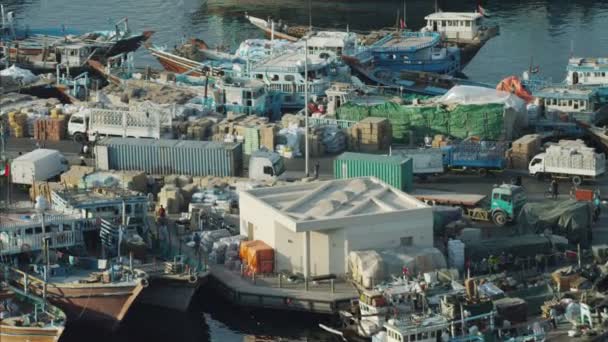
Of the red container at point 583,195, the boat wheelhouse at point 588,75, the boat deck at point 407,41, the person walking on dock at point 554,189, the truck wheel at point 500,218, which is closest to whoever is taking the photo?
the truck wheel at point 500,218

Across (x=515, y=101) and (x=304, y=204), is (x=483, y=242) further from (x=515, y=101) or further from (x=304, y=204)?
(x=515, y=101)

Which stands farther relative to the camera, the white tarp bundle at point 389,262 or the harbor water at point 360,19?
the harbor water at point 360,19

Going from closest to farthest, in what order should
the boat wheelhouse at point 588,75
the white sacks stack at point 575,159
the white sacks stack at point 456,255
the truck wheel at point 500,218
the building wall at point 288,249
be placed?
the building wall at point 288,249, the white sacks stack at point 456,255, the truck wheel at point 500,218, the white sacks stack at point 575,159, the boat wheelhouse at point 588,75

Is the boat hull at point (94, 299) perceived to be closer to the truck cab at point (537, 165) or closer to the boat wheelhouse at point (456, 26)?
the truck cab at point (537, 165)

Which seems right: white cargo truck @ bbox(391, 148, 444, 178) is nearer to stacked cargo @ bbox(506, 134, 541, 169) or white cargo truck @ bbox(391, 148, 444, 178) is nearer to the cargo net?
stacked cargo @ bbox(506, 134, 541, 169)

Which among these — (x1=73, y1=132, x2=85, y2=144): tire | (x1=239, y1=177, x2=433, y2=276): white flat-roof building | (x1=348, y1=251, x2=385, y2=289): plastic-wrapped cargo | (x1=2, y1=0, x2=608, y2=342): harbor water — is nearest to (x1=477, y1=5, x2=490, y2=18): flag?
(x1=2, y1=0, x2=608, y2=342): harbor water

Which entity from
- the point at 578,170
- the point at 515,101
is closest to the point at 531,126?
the point at 515,101

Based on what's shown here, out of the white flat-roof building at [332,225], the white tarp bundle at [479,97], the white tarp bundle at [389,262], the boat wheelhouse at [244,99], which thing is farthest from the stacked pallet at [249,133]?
the white tarp bundle at [389,262]
